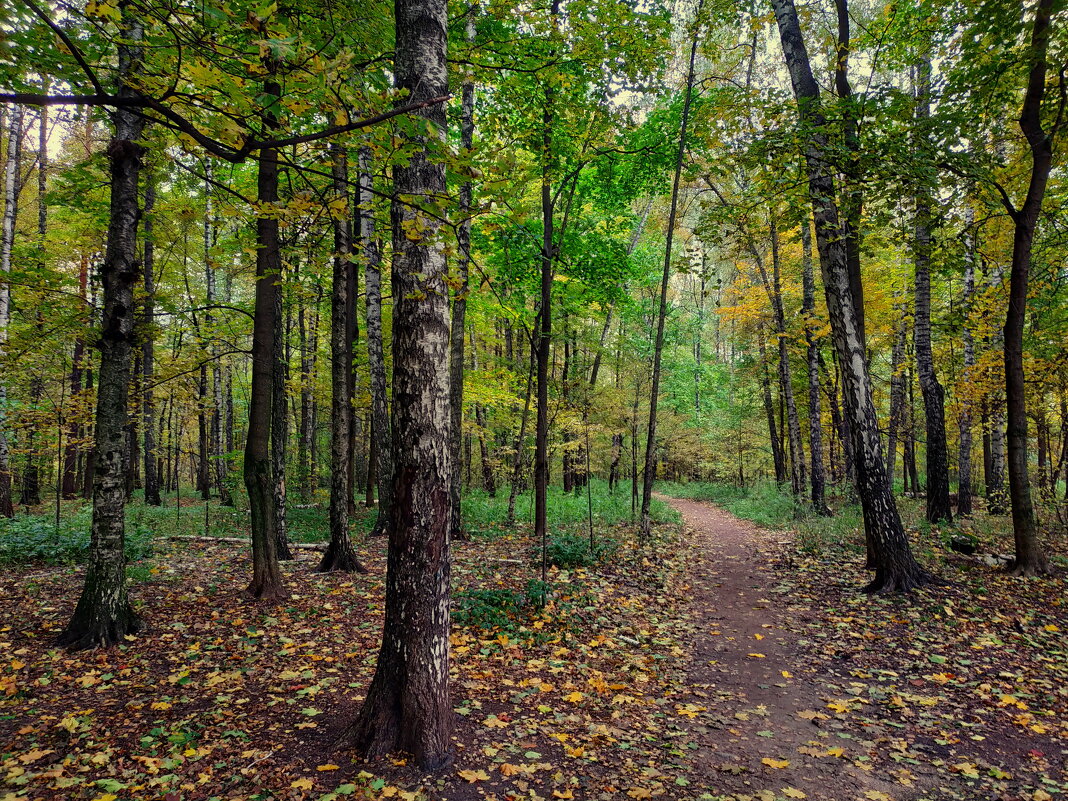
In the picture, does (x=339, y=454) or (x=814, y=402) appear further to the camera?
(x=814, y=402)

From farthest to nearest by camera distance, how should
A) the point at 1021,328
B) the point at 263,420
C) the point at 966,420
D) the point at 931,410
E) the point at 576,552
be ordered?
the point at 966,420, the point at 931,410, the point at 576,552, the point at 1021,328, the point at 263,420

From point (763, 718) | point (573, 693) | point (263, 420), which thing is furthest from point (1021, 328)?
point (263, 420)

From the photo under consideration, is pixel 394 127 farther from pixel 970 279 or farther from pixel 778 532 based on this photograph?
pixel 970 279

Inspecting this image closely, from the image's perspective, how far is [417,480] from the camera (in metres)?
3.42

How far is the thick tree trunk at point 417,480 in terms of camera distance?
3.44 m

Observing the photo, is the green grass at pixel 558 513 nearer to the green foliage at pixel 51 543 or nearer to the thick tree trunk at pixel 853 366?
the green foliage at pixel 51 543

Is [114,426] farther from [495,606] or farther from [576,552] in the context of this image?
[576,552]

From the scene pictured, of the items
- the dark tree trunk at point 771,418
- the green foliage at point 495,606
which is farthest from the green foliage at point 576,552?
the dark tree trunk at point 771,418

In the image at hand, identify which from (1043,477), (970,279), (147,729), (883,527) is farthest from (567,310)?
(147,729)

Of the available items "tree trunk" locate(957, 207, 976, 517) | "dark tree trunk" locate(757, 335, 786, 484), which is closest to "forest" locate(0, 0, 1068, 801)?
"tree trunk" locate(957, 207, 976, 517)

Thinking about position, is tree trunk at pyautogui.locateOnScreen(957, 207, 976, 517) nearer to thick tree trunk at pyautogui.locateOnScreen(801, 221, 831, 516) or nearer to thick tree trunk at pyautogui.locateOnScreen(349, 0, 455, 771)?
thick tree trunk at pyautogui.locateOnScreen(801, 221, 831, 516)

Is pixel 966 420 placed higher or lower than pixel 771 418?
lower

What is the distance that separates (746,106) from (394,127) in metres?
7.87

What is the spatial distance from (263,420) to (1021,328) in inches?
431
